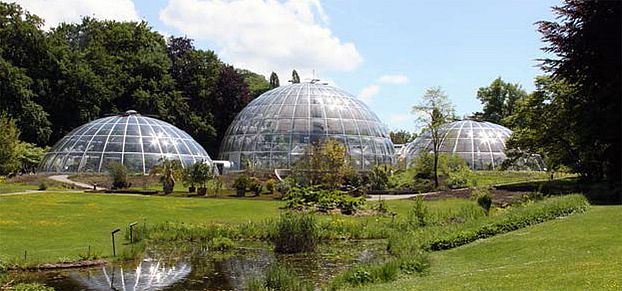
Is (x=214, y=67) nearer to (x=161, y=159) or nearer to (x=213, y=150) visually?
(x=213, y=150)

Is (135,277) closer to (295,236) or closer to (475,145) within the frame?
(295,236)

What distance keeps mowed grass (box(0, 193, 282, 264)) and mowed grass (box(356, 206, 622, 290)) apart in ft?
34.6

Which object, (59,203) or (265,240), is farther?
(59,203)

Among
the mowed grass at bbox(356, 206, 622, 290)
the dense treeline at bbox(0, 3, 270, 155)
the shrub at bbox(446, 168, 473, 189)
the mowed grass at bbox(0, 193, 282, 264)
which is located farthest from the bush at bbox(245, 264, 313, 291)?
the dense treeline at bbox(0, 3, 270, 155)

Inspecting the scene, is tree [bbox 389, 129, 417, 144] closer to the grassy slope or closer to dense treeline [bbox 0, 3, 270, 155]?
dense treeline [bbox 0, 3, 270, 155]

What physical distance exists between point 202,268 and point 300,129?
131 feet

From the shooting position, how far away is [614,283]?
9.16 m

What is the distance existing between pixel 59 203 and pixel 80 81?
37246mm

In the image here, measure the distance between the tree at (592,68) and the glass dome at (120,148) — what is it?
1296 inches

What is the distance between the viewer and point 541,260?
44.1 ft

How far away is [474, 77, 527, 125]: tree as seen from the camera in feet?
288

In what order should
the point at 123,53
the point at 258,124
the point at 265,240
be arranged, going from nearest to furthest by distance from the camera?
the point at 265,240
the point at 258,124
the point at 123,53

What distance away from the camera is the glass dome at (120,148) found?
167 ft

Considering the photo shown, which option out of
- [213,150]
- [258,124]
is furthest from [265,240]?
[213,150]
